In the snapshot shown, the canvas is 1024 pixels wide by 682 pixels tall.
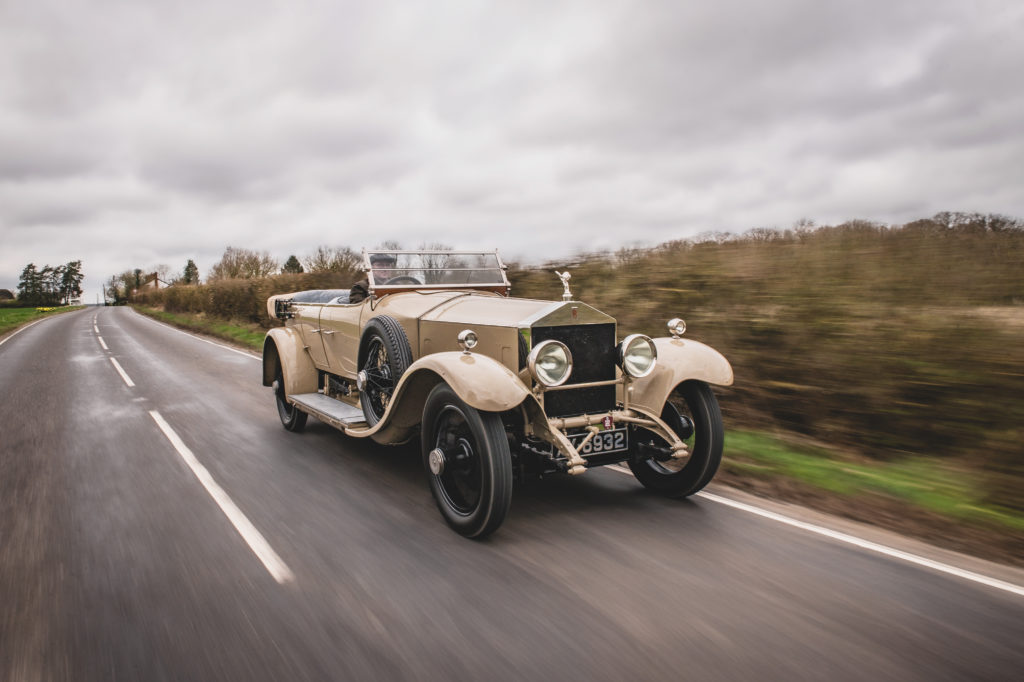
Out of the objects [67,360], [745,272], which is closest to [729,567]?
[745,272]

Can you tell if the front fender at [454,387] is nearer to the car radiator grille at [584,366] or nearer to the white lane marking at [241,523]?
the car radiator grille at [584,366]

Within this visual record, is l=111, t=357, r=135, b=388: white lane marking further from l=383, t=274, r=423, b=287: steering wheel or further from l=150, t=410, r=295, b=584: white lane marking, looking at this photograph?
l=383, t=274, r=423, b=287: steering wheel

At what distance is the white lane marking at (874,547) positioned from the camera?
2906 mm

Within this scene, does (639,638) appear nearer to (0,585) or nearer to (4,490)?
(0,585)

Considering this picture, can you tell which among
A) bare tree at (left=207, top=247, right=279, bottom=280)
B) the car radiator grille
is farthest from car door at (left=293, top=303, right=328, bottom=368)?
bare tree at (left=207, top=247, right=279, bottom=280)

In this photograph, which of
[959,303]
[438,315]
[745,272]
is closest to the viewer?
[438,315]

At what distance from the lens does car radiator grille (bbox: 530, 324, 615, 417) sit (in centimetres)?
386

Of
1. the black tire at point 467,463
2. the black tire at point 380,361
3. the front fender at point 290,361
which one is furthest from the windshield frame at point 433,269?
the black tire at point 467,463

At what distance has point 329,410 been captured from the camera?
17.4 ft

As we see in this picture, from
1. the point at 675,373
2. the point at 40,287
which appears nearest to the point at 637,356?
the point at 675,373

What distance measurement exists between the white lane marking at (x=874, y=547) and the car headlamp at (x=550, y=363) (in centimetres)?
147

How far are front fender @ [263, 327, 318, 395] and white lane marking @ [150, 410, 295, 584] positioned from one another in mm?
1192

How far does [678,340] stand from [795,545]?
1590 mm

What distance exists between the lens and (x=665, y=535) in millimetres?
3471
